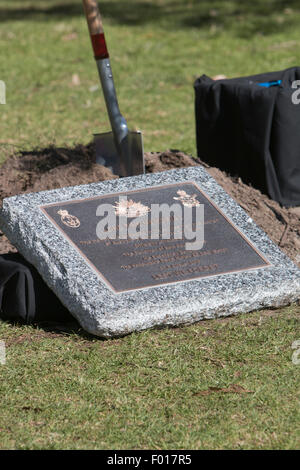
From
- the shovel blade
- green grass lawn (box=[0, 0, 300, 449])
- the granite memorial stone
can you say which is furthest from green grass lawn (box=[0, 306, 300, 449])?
the shovel blade

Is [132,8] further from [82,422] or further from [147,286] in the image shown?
[82,422]

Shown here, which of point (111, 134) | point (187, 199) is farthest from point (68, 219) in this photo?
point (111, 134)

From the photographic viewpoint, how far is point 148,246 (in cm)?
430

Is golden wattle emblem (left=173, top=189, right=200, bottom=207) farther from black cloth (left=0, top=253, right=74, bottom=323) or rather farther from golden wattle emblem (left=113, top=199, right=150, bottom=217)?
black cloth (left=0, top=253, right=74, bottom=323)

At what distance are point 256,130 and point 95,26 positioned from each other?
1.29 metres

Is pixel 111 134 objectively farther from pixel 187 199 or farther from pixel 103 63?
pixel 187 199

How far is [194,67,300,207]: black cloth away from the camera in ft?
17.1

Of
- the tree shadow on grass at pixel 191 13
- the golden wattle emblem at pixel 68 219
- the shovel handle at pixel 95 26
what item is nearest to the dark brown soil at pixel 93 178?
the golden wattle emblem at pixel 68 219

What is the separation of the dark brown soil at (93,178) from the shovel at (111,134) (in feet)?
0.42

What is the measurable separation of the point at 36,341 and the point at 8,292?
0.34m

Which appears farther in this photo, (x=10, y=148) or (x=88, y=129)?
(x=88, y=129)

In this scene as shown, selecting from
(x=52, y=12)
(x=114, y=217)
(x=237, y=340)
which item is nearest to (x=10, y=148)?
(x=114, y=217)

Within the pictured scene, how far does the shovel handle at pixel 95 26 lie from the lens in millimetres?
5168

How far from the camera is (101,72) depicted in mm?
5305
